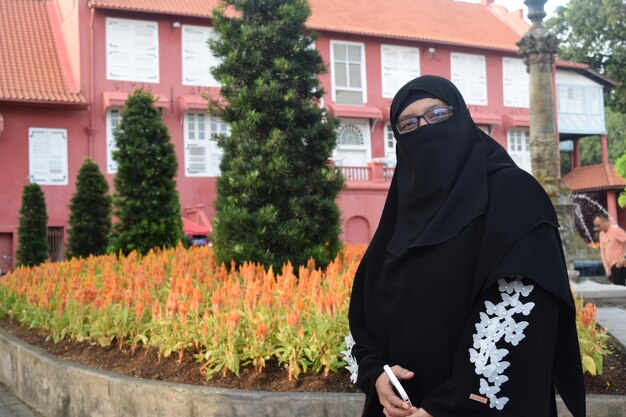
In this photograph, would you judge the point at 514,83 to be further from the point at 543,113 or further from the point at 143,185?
the point at 143,185

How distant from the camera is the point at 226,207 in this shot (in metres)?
7.97

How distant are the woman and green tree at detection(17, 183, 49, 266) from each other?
693 inches

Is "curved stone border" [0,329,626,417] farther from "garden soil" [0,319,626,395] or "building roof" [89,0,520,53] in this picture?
"building roof" [89,0,520,53]

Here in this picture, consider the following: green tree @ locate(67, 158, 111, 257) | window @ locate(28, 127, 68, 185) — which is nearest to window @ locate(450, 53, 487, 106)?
window @ locate(28, 127, 68, 185)

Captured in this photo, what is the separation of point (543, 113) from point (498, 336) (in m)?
11.8

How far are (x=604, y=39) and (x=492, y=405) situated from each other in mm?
35675

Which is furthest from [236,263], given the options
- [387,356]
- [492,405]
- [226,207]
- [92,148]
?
[92,148]

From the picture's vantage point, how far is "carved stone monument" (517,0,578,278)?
1299cm

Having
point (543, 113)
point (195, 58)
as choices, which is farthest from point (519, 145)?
point (543, 113)

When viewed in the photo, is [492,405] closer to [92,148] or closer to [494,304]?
[494,304]

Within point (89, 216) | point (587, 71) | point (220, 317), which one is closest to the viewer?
point (220, 317)

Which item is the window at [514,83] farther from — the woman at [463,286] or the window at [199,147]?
the woman at [463,286]

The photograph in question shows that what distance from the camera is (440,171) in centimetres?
257

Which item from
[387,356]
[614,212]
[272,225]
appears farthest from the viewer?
[614,212]
